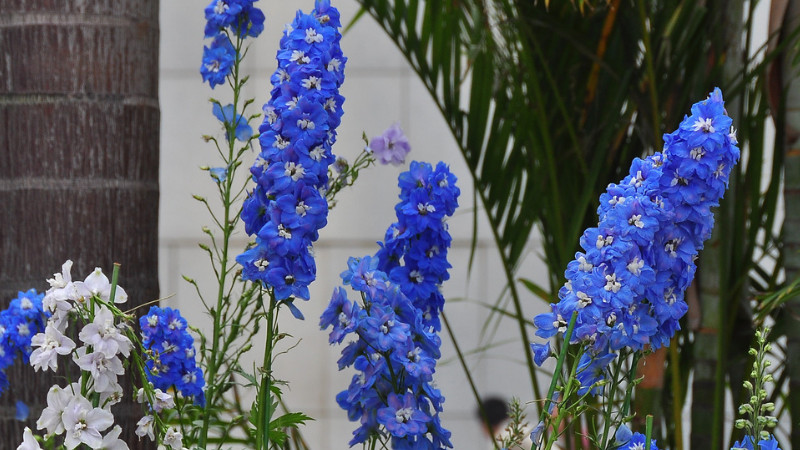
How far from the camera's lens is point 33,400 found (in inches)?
42.6

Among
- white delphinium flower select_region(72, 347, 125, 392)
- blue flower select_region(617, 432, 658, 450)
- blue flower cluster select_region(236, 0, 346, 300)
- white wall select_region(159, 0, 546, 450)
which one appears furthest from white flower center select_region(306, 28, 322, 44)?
white wall select_region(159, 0, 546, 450)

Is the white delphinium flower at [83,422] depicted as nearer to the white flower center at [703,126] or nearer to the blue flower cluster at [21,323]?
the blue flower cluster at [21,323]

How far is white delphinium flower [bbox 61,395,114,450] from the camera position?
2.13ft

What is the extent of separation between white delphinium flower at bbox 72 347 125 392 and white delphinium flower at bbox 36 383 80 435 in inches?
0.6

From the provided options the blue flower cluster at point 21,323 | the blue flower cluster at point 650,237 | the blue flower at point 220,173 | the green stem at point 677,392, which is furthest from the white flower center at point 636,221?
the green stem at point 677,392

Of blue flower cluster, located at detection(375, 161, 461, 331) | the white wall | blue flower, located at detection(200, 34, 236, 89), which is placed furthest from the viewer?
the white wall

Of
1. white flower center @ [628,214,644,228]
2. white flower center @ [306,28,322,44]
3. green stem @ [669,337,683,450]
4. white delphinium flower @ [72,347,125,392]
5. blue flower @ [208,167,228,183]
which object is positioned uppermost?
white flower center @ [306,28,322,44]

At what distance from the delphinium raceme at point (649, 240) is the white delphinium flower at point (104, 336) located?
0.30m

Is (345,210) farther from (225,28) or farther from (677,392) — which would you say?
(225,28)

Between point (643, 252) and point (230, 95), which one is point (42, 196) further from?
point (230, 95)

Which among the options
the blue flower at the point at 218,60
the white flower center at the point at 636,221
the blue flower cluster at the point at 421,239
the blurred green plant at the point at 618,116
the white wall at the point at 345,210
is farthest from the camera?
the white wall at the point at 345,210

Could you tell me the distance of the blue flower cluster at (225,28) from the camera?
3.18 feet

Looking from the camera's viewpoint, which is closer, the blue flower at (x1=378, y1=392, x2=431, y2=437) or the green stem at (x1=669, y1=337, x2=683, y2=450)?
the blue flower at (x1=378, y1=392, x2=431, y2=437)

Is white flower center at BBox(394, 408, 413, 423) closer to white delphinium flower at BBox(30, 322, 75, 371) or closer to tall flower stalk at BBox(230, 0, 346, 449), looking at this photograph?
tall flower stalk at BBox(230, 0, 346, 449)
